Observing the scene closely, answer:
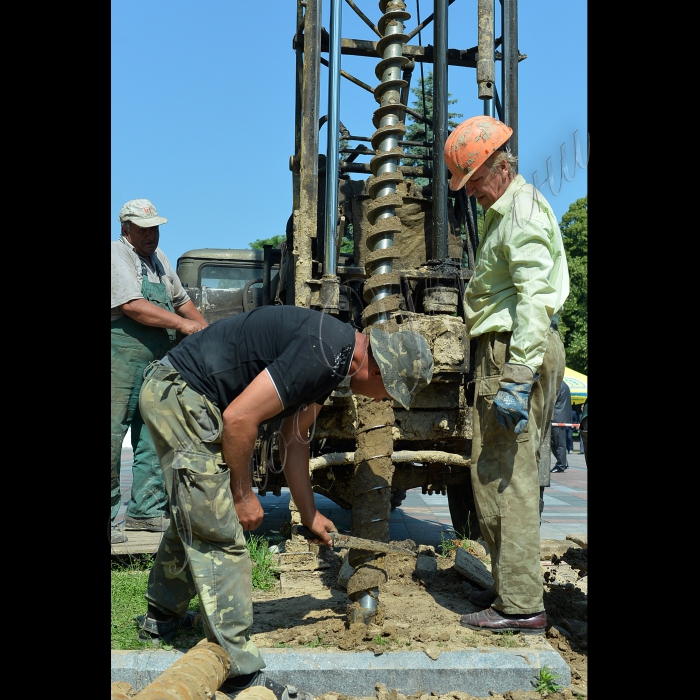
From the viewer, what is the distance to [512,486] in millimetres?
3326

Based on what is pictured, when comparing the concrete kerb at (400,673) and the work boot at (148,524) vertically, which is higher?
the work boot at (148,524)

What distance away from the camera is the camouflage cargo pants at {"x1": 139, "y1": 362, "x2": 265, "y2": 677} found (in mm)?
2828

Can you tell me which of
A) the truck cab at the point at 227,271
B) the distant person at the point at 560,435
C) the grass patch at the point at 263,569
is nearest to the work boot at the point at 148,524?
the grass patch at the point at 263,569

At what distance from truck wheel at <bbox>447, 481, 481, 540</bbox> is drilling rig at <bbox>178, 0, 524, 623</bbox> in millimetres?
13

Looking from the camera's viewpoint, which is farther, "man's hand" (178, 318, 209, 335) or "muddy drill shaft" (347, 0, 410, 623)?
"man's hand" (178, 318, 209, 335)

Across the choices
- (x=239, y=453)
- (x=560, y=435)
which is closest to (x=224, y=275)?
(x=239, y=453)

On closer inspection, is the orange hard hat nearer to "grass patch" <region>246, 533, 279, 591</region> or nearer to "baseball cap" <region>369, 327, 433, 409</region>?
"baseball cap" <region>369, 327, 433, 409</region>

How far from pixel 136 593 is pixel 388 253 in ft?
7.60

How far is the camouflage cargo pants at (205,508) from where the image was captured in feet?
9.28

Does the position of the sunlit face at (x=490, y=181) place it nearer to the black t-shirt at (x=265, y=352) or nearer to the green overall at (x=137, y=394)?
the black t-shirt at (x=265, y=352)

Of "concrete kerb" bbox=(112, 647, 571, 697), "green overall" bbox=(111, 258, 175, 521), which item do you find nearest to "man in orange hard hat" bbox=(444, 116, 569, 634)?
"concrete kerb" bbox=(112, 647, 571, 697)
